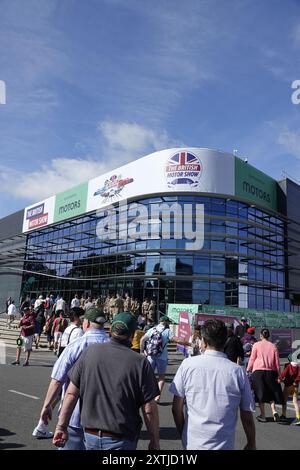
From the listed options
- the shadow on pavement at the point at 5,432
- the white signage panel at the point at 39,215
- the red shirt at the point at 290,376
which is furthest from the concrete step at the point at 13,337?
the white signage panel at the point at 39,215

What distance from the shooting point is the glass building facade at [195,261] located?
3281 centimetres

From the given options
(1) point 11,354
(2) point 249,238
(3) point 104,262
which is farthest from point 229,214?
(1) point 11,354

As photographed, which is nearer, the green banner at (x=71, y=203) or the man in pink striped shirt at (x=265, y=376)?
the man in pink striped shirt at (x=265, y=376)

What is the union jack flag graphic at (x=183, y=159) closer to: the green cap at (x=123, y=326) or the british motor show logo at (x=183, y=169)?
the british motor show logo at (x=183, y=169)

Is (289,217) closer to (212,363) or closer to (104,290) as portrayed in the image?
(104,290)

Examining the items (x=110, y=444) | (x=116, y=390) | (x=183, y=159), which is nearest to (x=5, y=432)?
(x=110, y=444)

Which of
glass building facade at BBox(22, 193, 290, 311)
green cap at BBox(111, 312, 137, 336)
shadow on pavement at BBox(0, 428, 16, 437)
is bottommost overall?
shadow on pavement at BBox(0, 428, 16, 437)

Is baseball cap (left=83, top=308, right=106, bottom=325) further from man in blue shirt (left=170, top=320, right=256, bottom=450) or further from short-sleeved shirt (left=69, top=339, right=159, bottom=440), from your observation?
man in blue shirt (left=170, top=320, right=256, bottom=450)

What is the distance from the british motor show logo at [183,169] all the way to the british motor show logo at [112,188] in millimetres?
4027

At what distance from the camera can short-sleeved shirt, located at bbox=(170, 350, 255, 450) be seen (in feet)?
9.71

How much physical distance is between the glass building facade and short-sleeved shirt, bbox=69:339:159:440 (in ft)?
96.9

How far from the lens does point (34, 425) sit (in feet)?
20.6

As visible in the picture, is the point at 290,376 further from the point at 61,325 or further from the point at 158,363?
the point at 61,325

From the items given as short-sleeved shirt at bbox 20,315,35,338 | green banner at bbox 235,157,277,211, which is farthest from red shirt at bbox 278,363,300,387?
green banner at bbox 235,157,277,211
